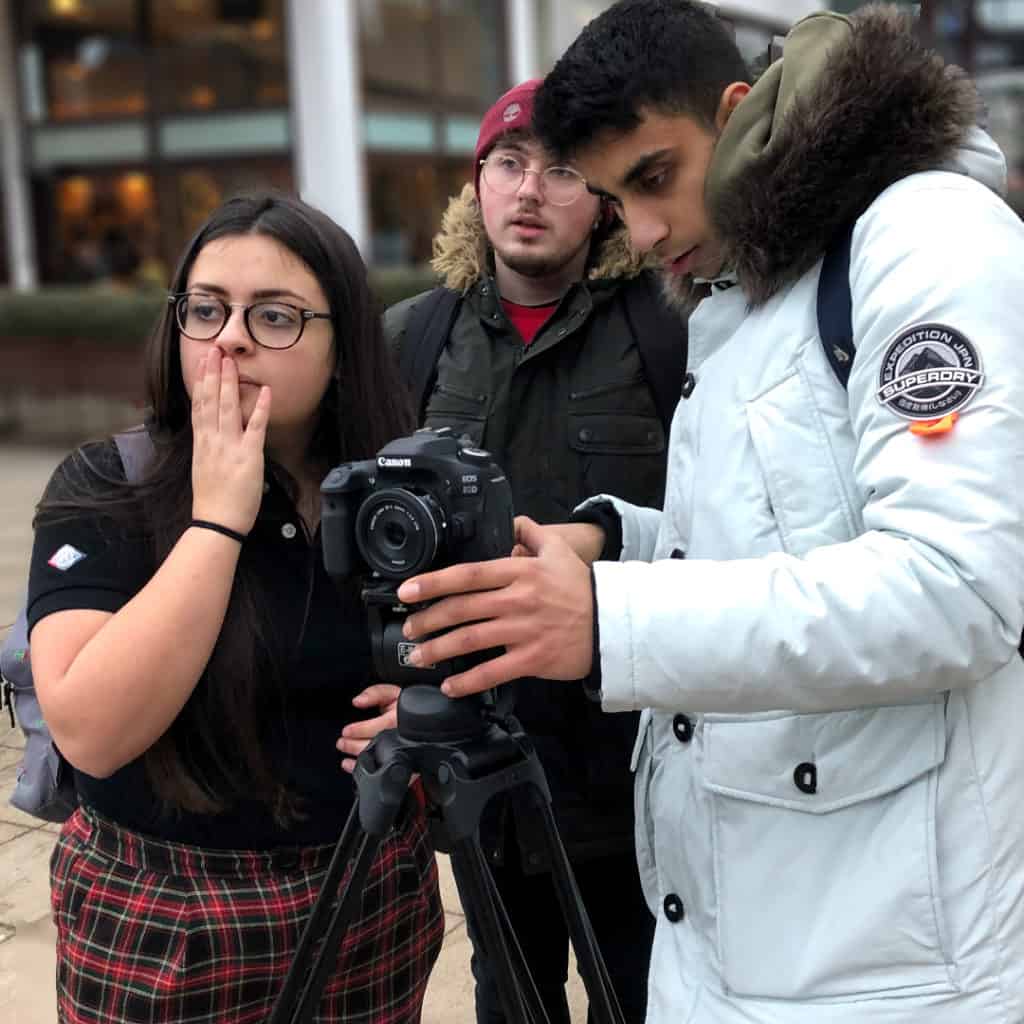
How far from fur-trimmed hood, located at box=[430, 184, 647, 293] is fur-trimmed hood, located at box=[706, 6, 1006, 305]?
1024 mm

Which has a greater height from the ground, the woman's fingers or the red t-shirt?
the red t-shirt

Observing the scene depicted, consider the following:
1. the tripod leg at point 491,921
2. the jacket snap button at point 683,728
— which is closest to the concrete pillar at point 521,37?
the jacket snap button at point 683,728

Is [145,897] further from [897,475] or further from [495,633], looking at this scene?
[897,475]

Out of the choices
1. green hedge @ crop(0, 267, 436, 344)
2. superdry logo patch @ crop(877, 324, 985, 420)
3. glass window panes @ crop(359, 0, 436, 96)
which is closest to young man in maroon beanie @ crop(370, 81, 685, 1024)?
superdry logo patch @ crop(877, 324, 985, 420)

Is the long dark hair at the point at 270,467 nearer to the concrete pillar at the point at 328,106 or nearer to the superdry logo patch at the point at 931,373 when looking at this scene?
the superdry logo patch at the point at 931,373

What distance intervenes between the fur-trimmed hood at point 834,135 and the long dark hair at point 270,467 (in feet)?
2.01

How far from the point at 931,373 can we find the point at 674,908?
75 centimetres

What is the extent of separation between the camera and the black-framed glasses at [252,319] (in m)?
1.72

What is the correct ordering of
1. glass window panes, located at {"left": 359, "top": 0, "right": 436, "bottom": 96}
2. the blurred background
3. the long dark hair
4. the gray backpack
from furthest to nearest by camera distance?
1. glass window panes, located at {"left": 359, "top": 0, "right": 436, "bottom": 96}
2. the blurred background
3. the gray backpack
4. the long dark hair

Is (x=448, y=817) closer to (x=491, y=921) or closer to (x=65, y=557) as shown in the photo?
(x=491, y=921)

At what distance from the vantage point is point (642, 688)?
4.13 ft

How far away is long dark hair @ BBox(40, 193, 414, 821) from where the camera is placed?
5.48ft

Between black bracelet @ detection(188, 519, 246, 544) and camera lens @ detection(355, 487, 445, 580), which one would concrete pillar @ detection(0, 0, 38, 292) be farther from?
camera lens @ detection(355, 487, 445, 580)

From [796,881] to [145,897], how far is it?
0.83m
